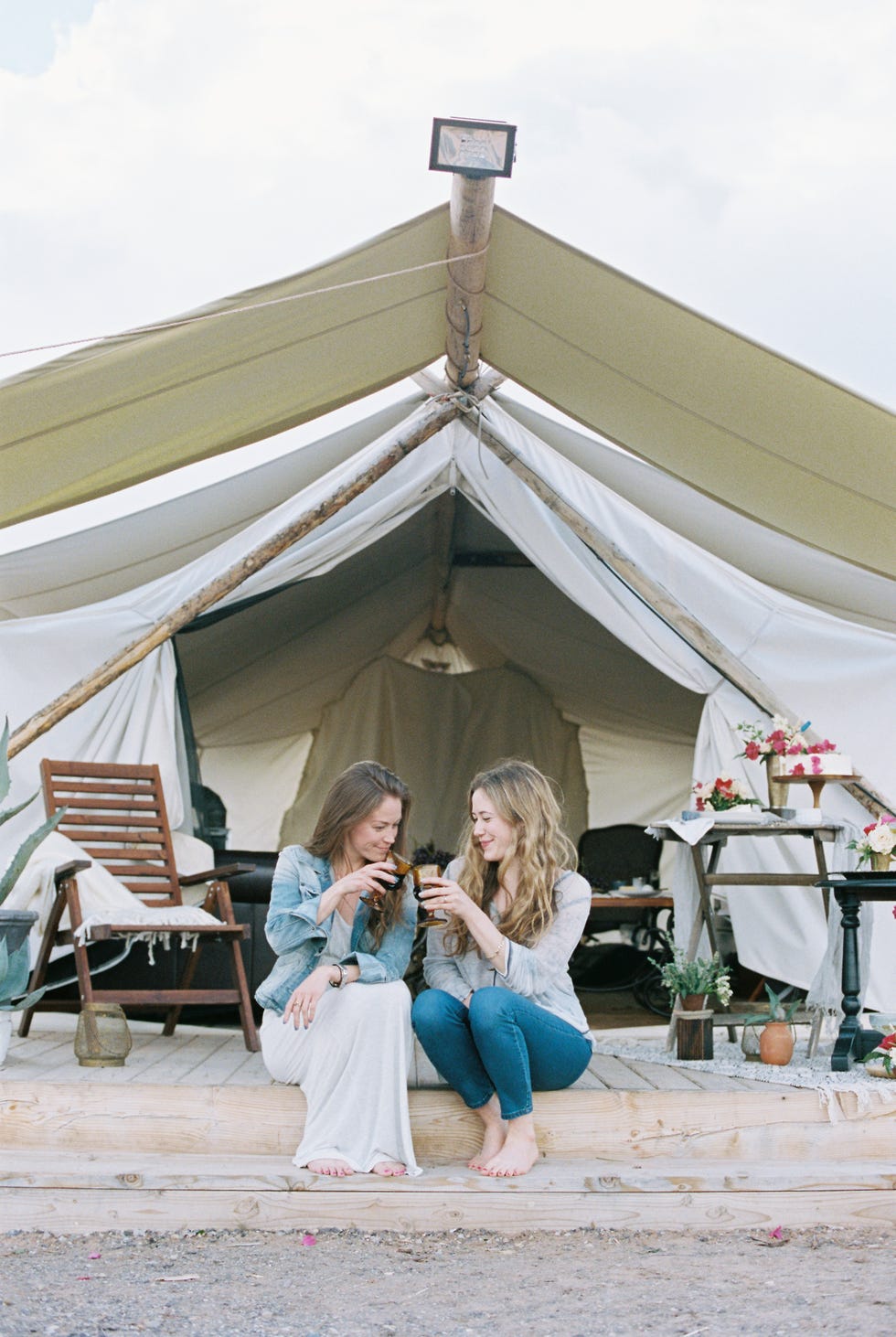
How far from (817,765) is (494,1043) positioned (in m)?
1.62

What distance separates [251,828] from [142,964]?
9.88 ft

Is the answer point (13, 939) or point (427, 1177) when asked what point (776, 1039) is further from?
point (13, 939)

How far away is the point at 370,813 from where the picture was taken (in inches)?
98.2

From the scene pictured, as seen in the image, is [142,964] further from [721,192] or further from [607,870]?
[721,192]

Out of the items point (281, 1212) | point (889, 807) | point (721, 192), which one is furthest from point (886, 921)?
point (721, 192)

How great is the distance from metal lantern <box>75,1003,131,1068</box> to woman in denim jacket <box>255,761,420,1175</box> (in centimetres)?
54

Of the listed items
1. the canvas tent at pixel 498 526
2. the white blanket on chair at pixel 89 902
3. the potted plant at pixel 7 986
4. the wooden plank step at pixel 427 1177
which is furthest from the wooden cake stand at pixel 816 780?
the potted plant at pixel 7 986

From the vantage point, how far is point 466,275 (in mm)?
3545

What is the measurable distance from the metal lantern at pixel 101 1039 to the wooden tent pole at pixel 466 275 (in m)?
2.14

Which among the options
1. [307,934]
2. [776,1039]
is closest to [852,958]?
[776,1039]

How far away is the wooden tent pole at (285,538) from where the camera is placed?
4230 millimetres

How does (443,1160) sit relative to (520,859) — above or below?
below

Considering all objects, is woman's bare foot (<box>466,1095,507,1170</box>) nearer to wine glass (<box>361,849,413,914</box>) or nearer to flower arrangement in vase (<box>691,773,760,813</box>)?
wine glass (<box>361,849,413,914</box>)

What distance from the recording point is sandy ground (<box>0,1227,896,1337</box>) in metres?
1.69
